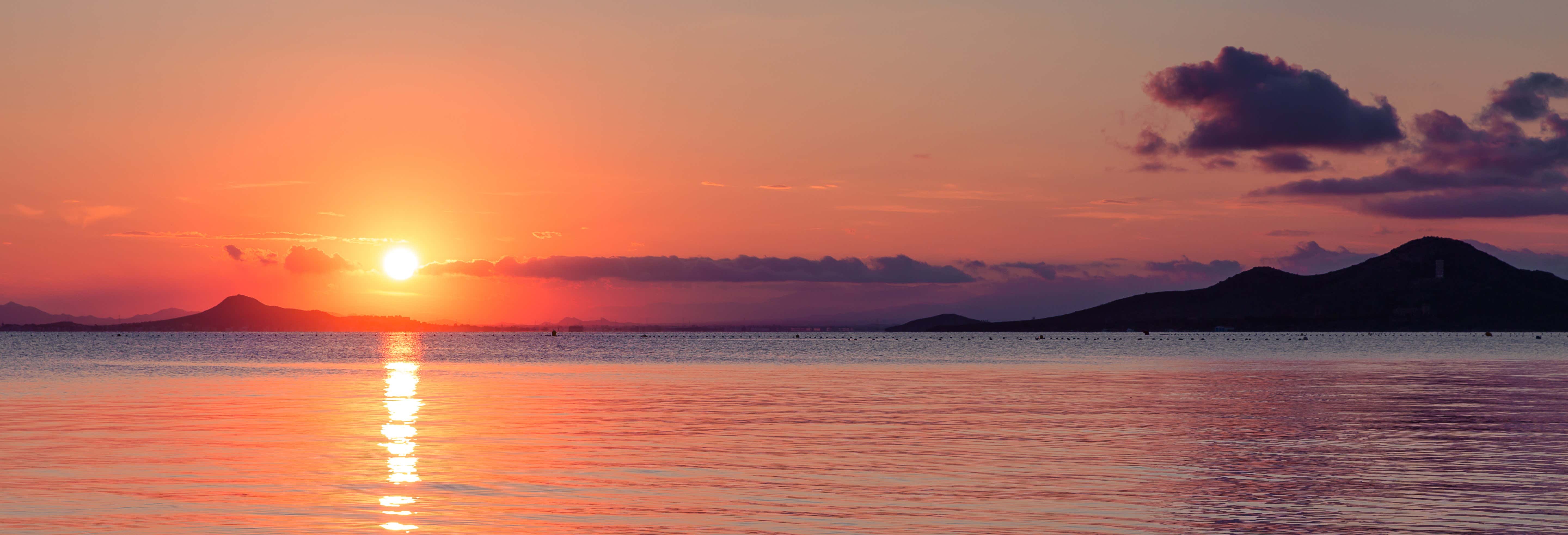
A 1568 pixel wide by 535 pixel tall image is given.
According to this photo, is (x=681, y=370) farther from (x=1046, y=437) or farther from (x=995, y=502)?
(x=995, y=502)

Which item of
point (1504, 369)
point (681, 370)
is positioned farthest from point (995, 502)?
point (1504, 369)

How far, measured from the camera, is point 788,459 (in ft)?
98.4

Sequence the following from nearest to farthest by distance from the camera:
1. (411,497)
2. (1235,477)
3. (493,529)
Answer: (493,529) < (411,497) < (1235,477)

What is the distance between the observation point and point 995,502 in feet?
74.3

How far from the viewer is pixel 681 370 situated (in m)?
101

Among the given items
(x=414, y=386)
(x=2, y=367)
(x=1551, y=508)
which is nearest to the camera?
(x=1551, y=508)

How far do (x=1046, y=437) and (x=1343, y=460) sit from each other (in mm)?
7839

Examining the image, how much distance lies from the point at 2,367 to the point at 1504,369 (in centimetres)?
11372

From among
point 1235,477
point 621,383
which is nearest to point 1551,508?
point 1235,477

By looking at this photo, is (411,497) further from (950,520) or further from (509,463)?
(950,520)

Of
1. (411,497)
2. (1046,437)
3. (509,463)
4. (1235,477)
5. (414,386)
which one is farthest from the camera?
Answer: (414,386)

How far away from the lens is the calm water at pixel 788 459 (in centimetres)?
2102

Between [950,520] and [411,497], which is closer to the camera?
[950,520]

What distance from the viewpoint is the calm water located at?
21.0 meters
